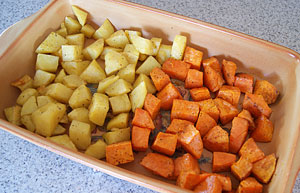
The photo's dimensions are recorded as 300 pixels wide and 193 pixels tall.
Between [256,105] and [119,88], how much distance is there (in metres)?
0.63

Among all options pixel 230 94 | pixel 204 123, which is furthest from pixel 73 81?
pixel 230 94

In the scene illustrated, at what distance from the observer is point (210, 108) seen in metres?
1.17

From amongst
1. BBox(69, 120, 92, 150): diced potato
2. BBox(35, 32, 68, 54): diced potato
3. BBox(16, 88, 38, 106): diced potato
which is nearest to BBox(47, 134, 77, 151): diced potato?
BBox(69, 120, 92, 150): diced potato

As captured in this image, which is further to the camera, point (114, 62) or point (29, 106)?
point (114, 62)

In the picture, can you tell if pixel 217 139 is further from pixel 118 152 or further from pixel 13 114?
pixel 13 114

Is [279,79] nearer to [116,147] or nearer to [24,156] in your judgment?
[116,147]

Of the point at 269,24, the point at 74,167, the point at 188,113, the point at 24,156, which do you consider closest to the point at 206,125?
the point at 188,113

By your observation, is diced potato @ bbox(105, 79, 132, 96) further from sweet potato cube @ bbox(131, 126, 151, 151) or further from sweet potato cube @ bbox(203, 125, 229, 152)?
sweet potato cube @ bbox(203, 125, 229, 152)

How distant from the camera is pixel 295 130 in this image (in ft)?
3.26

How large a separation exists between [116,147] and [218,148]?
0.43 m

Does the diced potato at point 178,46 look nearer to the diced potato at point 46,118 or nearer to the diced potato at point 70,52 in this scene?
the diced potato at point 70,52

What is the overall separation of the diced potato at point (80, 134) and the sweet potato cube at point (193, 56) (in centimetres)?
59

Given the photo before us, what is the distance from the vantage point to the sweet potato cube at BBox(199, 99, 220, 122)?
3.83 ft

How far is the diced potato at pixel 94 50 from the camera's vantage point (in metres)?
1.34
